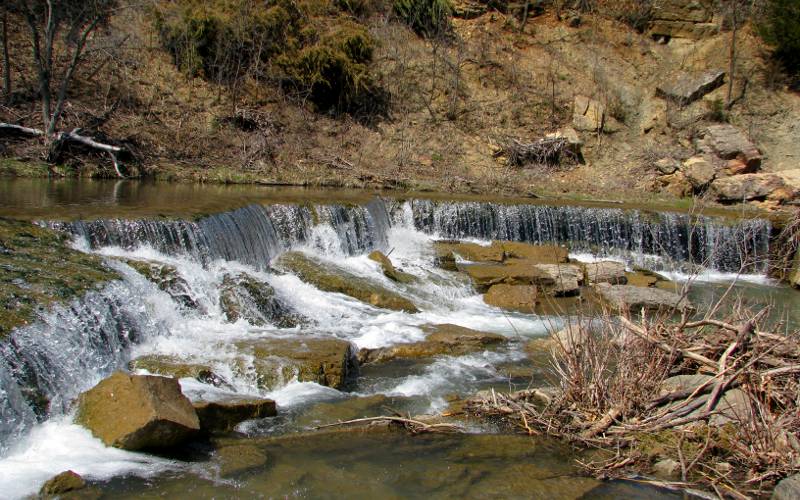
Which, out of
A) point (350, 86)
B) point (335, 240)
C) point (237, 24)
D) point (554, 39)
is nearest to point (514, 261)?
point (335, 240)

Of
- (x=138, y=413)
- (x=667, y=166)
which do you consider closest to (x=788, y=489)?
(x=138, y=413)

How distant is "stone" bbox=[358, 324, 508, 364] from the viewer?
699 centimetres

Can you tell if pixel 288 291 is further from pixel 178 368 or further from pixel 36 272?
pixel 36 272

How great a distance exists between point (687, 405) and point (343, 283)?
19.2 ft

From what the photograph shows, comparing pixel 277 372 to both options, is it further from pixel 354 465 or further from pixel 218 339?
pixel 354 465

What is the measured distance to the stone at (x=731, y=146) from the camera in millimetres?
19234

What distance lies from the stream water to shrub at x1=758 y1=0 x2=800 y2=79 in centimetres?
1392

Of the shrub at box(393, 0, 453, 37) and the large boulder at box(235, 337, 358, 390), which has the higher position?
the shrub at box(393, 0, 453, 37)

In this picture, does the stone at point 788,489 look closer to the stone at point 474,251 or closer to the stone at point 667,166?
the stone at point 474,251

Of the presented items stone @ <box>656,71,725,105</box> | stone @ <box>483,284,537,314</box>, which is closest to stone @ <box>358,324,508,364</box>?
stone @ <box>483,284,537,314</box>

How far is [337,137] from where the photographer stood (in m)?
20.6

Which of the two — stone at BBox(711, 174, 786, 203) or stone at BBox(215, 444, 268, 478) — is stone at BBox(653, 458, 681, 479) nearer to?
stone at BBox(215, 444, 268, 478)

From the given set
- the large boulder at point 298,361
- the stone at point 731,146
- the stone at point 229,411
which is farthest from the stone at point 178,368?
the stone at point 731,146

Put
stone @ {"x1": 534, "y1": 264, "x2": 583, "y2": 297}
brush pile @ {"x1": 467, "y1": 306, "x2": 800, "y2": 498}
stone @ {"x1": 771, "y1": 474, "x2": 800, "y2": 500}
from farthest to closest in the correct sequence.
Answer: stone @ {"x1": 534, "y1": 264, "x2": 583, "y2": 297} < brush pile @ {"x1": 467, "y1": 306, "x2": 800, "y2": 498} < stone @ {"x1": 771, "y1": 474, "x2": 800, "y2": 500}
